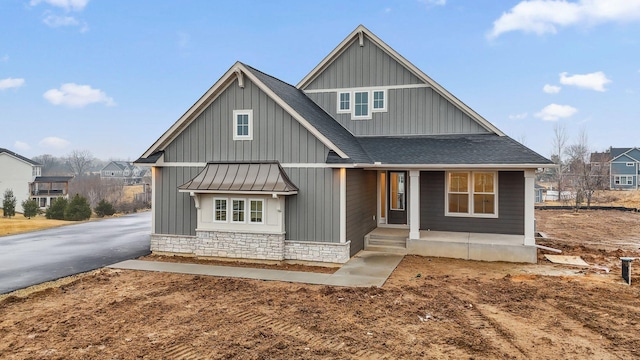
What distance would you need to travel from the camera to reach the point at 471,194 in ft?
45.2

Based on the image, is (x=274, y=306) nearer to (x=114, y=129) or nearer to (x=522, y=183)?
(x=522, y=183)

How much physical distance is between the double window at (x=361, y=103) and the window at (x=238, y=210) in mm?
6067

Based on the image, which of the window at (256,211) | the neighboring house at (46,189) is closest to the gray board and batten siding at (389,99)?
the window at (256,211)

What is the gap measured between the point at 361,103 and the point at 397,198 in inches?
162

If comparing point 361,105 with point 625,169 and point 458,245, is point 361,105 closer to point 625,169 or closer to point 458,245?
point 458,245

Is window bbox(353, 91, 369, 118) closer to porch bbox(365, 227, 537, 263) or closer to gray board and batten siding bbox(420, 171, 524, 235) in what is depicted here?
gray board and batten siding bbox(420, 171, 524, 235)

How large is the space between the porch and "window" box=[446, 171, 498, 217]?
2.79 feet

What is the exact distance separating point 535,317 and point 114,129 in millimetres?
92552

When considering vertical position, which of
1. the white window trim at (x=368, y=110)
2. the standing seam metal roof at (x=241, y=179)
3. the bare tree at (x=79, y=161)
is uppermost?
the bare tree at (x=79, y=161)

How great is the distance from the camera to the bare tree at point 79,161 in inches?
3297

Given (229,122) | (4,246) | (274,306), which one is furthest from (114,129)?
(274,306)

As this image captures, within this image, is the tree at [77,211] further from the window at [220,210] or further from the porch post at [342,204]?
the porch post at [342,204]

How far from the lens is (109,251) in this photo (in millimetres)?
13727

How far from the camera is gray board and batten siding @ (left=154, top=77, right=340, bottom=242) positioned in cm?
1130
